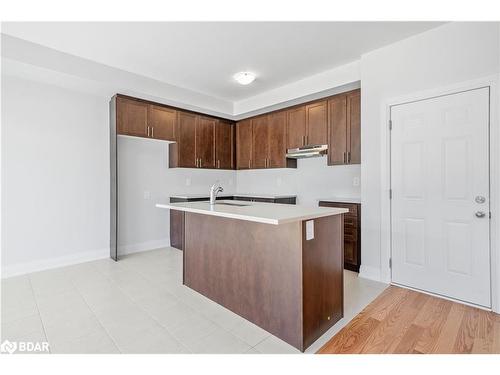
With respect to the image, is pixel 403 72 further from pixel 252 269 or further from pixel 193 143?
pixel 193 143

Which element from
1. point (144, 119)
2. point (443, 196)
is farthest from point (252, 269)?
point (144, 119)

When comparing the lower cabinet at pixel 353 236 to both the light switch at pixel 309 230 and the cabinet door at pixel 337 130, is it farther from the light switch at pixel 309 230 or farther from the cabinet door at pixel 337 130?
the light switch at pixel 309 230

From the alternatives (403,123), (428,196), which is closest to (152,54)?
(403,123)

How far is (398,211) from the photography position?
296 cm

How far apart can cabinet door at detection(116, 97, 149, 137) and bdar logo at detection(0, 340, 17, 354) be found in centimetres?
278

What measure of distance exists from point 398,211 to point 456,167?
71cm

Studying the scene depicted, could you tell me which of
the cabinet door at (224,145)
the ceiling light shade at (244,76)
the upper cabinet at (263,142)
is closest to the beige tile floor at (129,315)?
the upper cabinet at (263,142)

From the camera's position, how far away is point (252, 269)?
2.20 metres

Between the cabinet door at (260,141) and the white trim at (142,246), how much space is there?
7.33 feet

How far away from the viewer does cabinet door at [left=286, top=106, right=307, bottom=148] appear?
431cm

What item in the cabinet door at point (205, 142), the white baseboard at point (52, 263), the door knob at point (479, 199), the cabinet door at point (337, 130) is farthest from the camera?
the cabinet door at point (205, 142)

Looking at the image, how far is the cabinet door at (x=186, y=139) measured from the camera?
459 centimetres

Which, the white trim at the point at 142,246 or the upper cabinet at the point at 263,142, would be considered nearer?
the white trim at the point at 142,246
